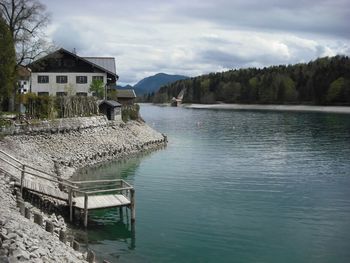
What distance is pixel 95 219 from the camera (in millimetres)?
24484

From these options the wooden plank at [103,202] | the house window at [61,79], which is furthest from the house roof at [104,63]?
the wooden plank at [103,202]

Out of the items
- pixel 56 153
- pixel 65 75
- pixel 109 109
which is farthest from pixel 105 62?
pixel 56 153

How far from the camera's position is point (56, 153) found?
39.0m

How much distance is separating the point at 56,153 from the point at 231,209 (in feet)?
60.8

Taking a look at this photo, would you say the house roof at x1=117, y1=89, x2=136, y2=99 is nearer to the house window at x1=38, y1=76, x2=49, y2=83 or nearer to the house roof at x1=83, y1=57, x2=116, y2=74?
the house roof at x1=83, y1=57, x2=116, y2=74

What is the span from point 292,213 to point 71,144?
926 inches

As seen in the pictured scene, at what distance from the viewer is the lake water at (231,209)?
66.7 feet

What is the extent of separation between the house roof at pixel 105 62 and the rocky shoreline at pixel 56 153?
1420cm

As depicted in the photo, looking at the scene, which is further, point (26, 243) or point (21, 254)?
point (26, 243)

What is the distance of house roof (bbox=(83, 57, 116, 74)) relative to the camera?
2790 inches

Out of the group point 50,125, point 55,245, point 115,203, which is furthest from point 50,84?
point 55,245

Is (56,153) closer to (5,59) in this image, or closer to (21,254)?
(5,59)

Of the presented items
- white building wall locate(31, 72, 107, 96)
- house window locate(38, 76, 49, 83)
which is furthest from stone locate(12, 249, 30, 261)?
house window locate(38, 76, 49, 83)

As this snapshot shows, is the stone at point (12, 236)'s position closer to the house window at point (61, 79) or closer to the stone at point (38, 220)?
the stone at point (38, 220)
